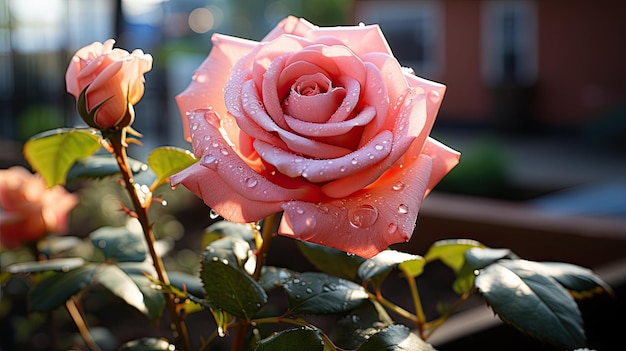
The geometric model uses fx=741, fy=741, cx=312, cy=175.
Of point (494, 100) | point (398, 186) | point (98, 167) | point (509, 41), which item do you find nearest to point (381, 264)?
point (398, 186)

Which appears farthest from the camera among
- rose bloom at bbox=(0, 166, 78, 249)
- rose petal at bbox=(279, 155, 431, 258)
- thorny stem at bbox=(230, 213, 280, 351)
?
rose bloom at bbox=(0, 166, 78, 249)

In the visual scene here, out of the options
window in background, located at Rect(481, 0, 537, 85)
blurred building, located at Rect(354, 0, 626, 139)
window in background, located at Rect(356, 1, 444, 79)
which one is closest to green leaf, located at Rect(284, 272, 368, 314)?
blurred building, located at Rect(354, 0, 626, 139)

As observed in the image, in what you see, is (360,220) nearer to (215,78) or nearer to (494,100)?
(215,78)

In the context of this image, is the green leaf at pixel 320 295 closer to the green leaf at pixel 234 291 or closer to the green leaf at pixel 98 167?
the green leaf at pixel 234 291

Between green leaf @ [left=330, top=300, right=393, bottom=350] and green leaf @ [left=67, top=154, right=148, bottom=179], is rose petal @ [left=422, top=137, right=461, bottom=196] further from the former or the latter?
green leaf @ [left=67, top=154, right=148, bottom=179]

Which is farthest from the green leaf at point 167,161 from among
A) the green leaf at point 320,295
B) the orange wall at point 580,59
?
the orange wall at point 580,59

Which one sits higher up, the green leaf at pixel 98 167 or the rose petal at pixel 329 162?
the rose petal at pixel 329 162
